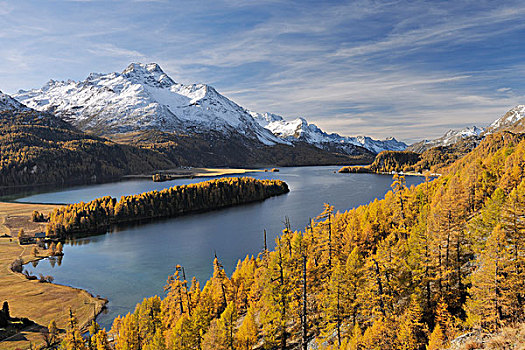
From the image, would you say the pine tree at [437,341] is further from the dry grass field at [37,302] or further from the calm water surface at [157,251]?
the dry grass field at [37,302]

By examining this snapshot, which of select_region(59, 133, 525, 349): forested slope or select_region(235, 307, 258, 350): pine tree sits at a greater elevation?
select_region(59, 133, 525, 349): forested slope

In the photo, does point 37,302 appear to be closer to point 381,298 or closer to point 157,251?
point 157,251

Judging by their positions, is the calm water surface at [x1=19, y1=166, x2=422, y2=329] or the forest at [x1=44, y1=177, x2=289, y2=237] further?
the forest at [x1=44, y1=177, x2=289, y2=237]

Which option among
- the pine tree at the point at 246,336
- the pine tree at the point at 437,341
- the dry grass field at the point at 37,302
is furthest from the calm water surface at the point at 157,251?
the pine tree at the point at 437,341

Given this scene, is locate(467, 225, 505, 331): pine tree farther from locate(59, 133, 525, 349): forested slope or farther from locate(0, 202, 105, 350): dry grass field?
locate(0, 202, 105, 350): dry grass field

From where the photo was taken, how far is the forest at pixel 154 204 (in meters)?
112

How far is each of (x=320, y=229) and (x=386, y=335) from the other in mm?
23449

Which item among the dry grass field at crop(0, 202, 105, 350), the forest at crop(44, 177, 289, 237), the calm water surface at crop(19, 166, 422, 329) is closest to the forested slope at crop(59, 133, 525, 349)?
the dry grass field at crop(0, 202, 105, 350)

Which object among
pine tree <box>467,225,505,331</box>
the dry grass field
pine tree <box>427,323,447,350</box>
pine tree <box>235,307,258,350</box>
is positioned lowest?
the dry grass field

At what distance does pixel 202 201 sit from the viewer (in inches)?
6078

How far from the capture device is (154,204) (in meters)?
137

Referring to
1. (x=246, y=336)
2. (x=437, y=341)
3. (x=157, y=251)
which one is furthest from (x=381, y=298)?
(x=157, y=251)

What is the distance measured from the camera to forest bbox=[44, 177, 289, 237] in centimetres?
11182

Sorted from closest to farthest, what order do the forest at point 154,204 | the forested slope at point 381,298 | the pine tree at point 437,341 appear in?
the pine tree at point 437,341 < the forested slope at point 381,298 < the forest at point 154,204
